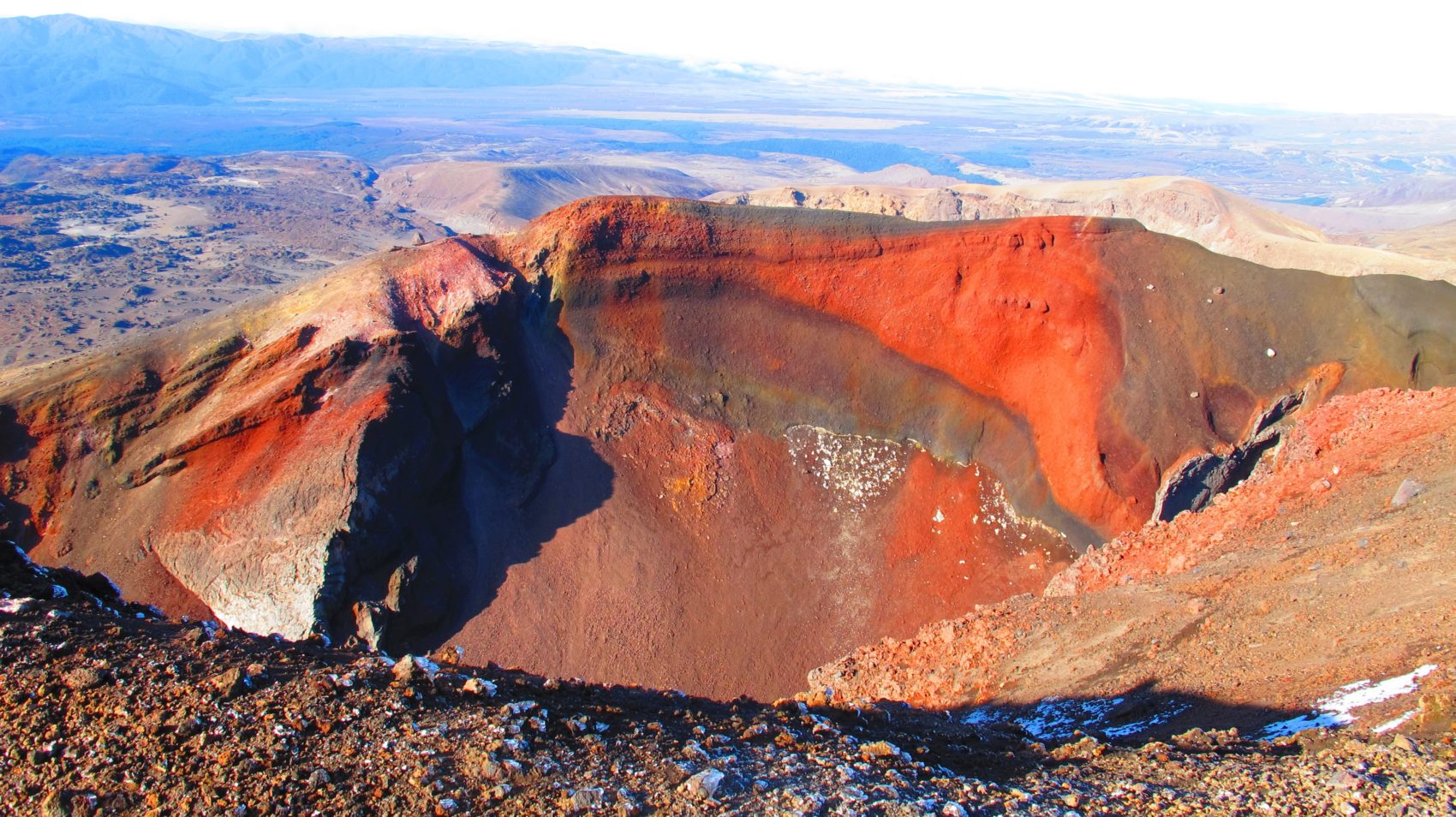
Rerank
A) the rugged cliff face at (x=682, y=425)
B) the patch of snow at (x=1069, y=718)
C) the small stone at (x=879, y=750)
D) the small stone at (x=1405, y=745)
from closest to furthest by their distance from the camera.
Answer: the small stone at (x=1405, y=745)
the small stone at (x=879, y=750)
the patch of snow at (x=1069, y=718)
the rugged cliff face at (x=682, y=425)

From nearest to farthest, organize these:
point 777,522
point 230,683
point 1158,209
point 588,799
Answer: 1. point 588,799
2. point 230,683
3. point 777,522
4. point 1158,209

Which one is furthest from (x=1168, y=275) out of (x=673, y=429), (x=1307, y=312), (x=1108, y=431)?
(x=673, y=429)

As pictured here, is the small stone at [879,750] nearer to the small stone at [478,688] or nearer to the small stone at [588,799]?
the small stone at [588,799]

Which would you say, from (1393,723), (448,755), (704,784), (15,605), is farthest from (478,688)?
(1393,723)

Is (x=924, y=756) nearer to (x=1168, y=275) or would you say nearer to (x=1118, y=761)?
(x=1118, y=761)

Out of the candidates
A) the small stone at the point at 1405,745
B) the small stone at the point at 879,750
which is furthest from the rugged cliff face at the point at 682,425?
the small stone at the point at 1405,745

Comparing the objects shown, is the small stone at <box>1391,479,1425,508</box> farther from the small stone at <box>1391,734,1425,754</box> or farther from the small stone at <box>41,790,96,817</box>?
the small stone at <box>41,790,96,817</box>

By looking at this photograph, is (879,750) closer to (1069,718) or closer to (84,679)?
(1069,718)

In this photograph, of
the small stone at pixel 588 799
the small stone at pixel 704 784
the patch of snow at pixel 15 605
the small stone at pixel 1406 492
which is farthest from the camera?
the small stone at pixel 1406 492
